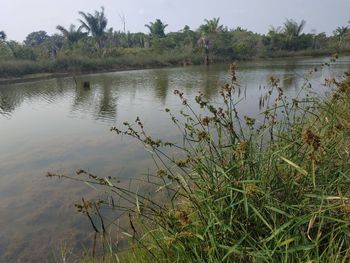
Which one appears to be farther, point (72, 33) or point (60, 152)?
point (72, 33)

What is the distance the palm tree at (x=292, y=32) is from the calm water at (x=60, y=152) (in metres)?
32.1

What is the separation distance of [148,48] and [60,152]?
117 ft

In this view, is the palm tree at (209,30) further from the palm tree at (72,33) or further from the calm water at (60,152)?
the calm water at (60,152)

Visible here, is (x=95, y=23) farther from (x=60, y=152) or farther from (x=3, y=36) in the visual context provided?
(x=60, y=152)

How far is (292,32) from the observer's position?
154 feet

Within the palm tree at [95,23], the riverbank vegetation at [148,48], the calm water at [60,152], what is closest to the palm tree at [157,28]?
the riverbank vegetation at [148,48]

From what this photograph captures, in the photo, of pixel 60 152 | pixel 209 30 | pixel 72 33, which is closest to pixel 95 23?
pixel 72 33

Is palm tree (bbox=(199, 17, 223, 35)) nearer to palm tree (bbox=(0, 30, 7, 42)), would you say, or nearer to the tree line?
the tree line

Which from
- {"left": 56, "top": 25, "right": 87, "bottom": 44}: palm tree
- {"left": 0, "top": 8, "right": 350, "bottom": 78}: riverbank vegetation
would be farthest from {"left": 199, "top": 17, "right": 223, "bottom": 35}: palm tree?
{"left": 56, "top": 25, "right": 87, "bottom": 44}: palm tree

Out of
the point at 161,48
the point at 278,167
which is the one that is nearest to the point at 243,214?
the point at 278,167

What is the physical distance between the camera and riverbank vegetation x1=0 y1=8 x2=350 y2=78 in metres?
31.5

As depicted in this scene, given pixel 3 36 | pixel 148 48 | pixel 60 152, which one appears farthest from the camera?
pixel 148 48

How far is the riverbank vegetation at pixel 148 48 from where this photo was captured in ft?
103

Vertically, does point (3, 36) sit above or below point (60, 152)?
above
